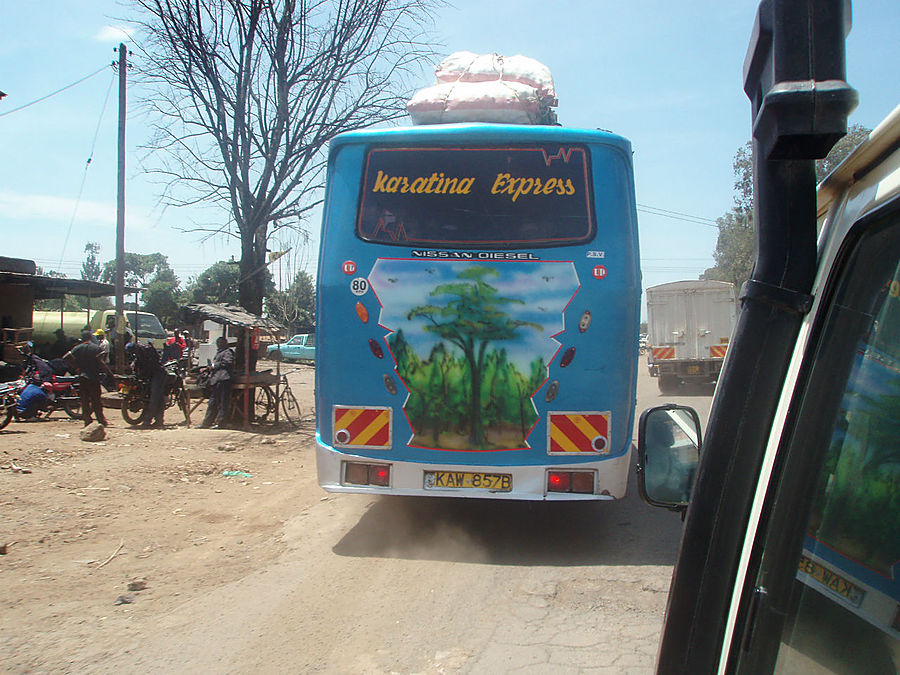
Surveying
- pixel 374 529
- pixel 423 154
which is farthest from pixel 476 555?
pixel 423 154

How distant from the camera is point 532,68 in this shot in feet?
24.7

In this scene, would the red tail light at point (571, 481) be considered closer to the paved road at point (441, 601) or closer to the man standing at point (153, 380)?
the paved road at point (441, 601)

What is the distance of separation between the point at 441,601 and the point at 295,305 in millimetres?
48205

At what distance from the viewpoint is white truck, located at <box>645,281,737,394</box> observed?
22.3 m

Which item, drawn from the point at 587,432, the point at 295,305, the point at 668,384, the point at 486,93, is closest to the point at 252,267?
the point at 486,93

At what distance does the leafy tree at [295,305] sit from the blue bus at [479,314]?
139ft

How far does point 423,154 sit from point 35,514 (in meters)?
5.10

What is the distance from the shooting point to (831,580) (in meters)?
1.43

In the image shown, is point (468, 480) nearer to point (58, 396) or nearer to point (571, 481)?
point (571, 481)

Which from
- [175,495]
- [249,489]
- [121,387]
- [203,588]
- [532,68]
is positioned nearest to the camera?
[203,588]

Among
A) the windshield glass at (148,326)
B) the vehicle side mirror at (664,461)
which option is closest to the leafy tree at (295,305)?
the windshield glass at (148,326)

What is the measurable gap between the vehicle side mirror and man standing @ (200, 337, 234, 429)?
38.3ft

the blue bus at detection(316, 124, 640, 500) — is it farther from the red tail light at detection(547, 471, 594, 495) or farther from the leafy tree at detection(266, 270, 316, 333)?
the leafy tree at detection(266, 270, 316, 333)

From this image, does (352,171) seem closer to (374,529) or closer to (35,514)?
(374,529)
